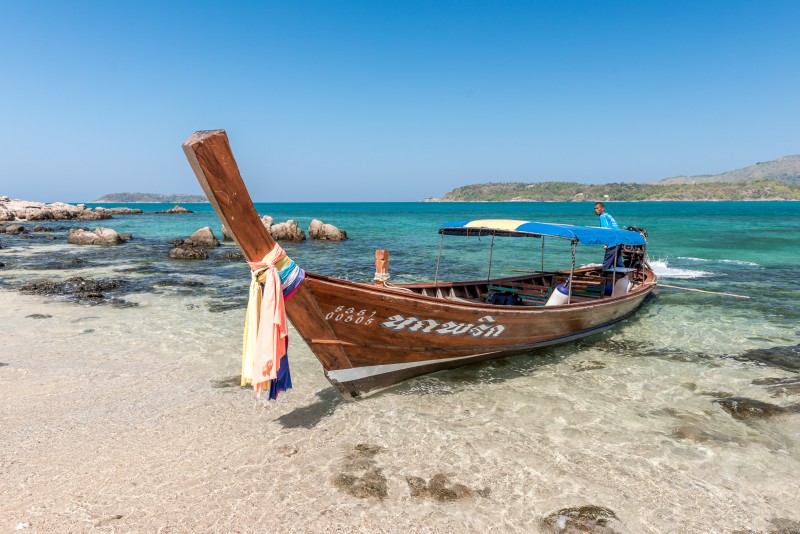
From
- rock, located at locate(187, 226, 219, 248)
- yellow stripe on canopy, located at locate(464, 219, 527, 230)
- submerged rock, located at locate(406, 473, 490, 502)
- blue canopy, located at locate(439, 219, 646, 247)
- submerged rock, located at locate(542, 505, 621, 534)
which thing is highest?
yellow stripe on canopy, located at locate(464, 219, 527, 230)

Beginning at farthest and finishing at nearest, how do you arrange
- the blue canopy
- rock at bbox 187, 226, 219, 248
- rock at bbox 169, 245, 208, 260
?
rock at bbox 187, 226, 219, 248, rock at bbox 169, 245, 208, 260, the blue canopy

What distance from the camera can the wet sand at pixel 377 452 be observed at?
15.6ft

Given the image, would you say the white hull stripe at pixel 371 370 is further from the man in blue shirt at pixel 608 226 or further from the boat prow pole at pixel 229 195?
the man in blue shirt at pixel 608 226

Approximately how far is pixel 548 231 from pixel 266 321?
6.36 meters

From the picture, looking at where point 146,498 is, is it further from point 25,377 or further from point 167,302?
point 167,302

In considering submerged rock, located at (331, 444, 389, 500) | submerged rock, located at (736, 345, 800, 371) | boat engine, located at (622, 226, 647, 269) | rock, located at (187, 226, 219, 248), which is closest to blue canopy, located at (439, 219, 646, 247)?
submerged rock, located at (736, 345, 800, 371)

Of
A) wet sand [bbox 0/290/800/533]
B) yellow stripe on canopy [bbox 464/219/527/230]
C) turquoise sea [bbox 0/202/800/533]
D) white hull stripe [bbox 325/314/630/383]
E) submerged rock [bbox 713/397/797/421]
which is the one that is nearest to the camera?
wet sand [bbox 0/290/800/533]

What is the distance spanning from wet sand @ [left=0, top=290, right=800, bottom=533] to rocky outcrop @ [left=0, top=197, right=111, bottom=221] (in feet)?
204

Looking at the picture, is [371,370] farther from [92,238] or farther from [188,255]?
[92,238]

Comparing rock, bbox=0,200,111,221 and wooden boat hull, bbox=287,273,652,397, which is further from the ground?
rock, bbox=0,200,111,221

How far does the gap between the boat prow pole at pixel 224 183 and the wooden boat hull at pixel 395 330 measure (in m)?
1.21

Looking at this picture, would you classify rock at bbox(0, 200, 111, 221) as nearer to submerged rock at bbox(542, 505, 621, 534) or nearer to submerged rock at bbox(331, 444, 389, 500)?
submerged rock at bbox(331, 444, 389, 500)

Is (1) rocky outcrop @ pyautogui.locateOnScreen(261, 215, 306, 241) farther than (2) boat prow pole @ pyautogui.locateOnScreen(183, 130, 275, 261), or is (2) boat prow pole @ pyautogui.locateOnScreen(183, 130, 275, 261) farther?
(1) rocky outcrop @ pyautogui.locateOnScreen(261, 215, 306, 241)

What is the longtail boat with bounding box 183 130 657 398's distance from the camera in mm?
4604
